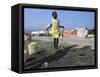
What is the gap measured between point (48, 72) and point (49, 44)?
0.25 metres

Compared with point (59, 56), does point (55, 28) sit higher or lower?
higher

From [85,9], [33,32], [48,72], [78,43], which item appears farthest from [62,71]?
[85,9]

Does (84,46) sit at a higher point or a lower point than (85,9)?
lower

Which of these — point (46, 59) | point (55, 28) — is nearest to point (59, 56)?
point (46, 59)

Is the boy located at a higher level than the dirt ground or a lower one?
higher

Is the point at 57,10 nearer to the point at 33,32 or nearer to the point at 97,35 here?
the point at 33,32

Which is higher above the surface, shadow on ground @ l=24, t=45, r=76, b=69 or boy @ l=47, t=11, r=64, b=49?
boy @ l=47, t=11, r=64, b=49

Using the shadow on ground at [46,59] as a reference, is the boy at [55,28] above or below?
above

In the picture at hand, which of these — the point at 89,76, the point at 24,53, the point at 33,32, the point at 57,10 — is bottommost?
the point at 89,76

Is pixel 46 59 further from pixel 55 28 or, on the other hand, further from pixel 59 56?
pixel 55 28

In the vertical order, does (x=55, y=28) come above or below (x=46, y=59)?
above

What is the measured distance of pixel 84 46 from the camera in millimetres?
2521

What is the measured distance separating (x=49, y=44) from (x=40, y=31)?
0.48 feet

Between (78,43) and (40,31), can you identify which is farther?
(78,43)
